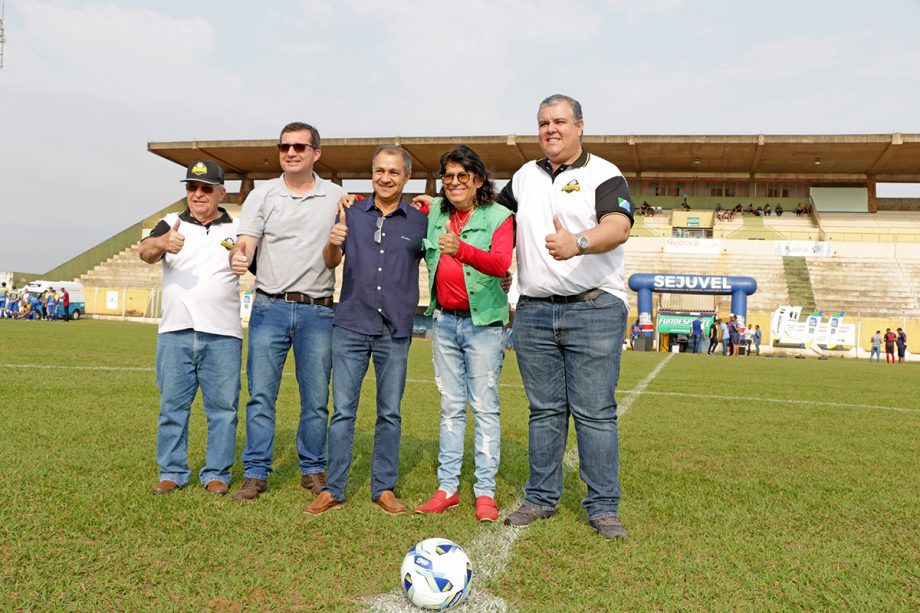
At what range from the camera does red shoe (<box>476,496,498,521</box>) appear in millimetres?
3451

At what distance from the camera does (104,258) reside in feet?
137

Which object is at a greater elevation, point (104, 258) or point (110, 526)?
point (104, 258)

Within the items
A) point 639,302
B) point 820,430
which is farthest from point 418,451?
point 639,302

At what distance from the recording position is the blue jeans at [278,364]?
12.6 feet

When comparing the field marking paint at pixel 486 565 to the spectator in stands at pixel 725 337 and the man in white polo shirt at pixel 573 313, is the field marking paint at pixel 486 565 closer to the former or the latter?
the man in white polo shirt at pixel 573 313

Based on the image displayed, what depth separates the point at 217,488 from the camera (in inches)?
147

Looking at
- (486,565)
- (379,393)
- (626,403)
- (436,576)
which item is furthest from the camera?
(626,403)

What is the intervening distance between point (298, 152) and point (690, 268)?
33299mm

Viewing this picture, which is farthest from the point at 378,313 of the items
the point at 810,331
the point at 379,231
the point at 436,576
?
the point at 810,331

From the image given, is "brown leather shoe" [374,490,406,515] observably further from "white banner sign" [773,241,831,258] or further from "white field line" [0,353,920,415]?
"white banner sign" [773,241,831,258]

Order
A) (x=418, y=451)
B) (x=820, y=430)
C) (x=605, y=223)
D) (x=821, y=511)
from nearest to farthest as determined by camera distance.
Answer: (x=605, y=223)
(x=821, y=511)
(x=418, y=451)
(x=820, y=430)

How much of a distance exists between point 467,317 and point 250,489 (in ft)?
4.82

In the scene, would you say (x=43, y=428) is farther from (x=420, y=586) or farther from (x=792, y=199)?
(x=792, y=199)

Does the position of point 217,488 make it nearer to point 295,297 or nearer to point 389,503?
point 389,503
